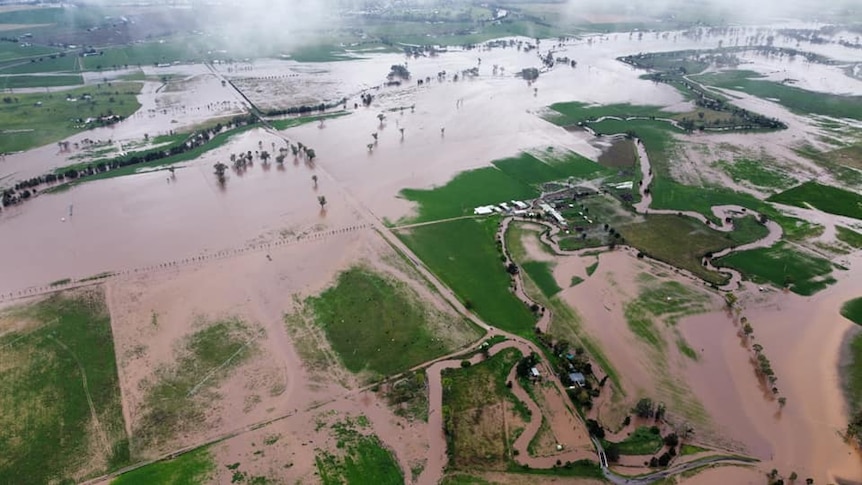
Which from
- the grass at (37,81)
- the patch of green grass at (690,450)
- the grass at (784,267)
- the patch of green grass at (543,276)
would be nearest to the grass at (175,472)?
the patch of green grass at (690,450)

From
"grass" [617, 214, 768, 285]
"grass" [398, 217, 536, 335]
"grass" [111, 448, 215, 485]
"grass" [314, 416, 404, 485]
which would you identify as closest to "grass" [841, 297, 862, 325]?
"grass" [617, 214, 768, 285]

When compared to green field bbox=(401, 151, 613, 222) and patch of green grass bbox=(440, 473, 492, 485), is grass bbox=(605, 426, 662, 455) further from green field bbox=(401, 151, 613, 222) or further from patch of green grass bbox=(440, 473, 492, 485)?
green field bbox=(401, 151, 613, 222)

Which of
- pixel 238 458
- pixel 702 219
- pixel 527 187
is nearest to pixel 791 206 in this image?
pixel 702 219

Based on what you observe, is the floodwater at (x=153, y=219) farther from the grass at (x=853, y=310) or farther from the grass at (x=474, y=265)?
the grass at (x=853, y=310)

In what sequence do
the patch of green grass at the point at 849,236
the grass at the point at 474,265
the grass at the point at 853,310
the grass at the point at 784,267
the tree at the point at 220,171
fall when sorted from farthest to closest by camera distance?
the tree at the point at 220,171 → the patch of green grass at the point at 849,236 → the grass at the point at 784,267 → the grass at the point at 474,265 → the grass at the point at 853,310

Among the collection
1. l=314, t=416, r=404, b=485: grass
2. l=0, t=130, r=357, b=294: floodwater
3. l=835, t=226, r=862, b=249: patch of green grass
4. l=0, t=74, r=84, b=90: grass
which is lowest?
l=314, t=416, r=404, b=485: grass
